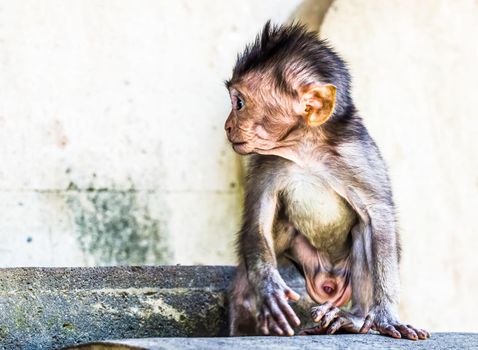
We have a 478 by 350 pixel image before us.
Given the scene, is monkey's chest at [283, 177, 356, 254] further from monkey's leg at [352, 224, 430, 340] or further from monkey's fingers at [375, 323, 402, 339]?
monkey's fingers at [375, 323, 402, 339]

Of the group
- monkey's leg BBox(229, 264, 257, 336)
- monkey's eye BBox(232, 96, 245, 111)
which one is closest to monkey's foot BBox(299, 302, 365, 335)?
monkey's leg BBox(229, 264, 257, 336)

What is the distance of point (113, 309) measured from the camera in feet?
17.0

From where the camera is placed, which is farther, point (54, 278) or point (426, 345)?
point (54, 278)

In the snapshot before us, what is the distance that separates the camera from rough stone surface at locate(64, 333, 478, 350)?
384cm

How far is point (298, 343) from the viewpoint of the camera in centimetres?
412

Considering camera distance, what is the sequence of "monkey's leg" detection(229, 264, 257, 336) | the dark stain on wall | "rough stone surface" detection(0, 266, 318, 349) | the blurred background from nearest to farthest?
"rough stone surface" detection(0, 266, 318, 349) < "monkey's leg" detection(229, 264, 257, 336) < the blurred background < the dark stain on wall

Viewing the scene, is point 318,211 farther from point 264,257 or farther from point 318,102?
point 318,102

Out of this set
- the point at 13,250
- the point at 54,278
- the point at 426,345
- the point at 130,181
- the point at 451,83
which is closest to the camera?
the point at 426,345

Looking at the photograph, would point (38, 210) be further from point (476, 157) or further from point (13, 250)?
point (476, 157)

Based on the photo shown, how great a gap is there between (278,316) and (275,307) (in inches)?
2.4

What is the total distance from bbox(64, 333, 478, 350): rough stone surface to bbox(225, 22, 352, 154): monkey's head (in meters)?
1.07

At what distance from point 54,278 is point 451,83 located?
11.5ft

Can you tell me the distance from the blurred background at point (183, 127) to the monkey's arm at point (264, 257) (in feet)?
5.26

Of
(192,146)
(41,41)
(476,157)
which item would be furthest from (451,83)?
(41,41)
